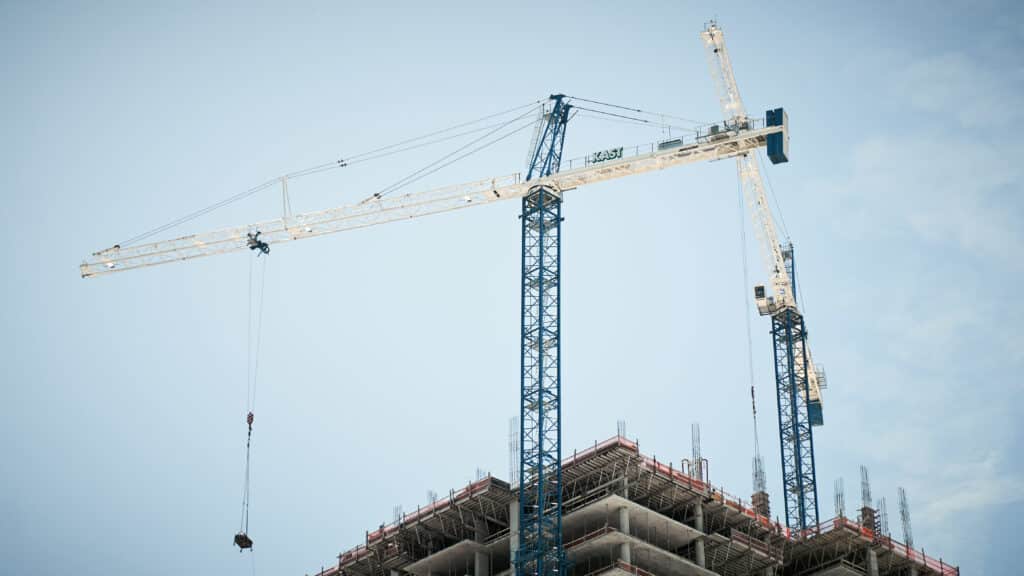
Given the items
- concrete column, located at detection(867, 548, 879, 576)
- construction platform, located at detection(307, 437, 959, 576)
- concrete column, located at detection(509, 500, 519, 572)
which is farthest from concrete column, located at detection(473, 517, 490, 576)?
concrete column, located at detection(867, 548, 879, 576)

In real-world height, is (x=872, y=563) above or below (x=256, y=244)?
below

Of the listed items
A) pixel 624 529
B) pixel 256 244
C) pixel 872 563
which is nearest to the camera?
pixel 624 529

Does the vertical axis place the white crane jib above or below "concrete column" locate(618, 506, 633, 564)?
above

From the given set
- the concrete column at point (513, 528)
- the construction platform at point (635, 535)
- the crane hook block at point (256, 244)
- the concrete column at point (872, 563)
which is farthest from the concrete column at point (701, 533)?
the crane hook block at point (256, 244)

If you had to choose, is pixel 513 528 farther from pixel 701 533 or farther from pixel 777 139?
pixel 777 139

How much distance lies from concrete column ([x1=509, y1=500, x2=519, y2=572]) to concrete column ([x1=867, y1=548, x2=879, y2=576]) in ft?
86.8

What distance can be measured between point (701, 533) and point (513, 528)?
13411 millimetres

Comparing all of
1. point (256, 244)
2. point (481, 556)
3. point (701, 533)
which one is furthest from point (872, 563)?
point (256, 244)

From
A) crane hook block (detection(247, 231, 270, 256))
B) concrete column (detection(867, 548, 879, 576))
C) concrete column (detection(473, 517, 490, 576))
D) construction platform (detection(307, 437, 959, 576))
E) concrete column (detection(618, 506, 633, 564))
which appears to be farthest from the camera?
crane hook block (detection(247, 231, 270, 256))

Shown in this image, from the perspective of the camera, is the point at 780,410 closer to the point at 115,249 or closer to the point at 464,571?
the point at 464,571

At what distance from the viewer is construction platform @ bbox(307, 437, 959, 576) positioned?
10738 centimetres

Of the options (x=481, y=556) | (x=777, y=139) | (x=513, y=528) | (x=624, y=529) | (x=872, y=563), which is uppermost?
(x=777, y=139)

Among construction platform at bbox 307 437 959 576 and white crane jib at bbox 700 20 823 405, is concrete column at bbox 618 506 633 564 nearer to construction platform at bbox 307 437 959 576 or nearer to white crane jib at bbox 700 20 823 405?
construction platform at bbox 307 437 959 576

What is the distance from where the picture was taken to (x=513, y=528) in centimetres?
10938
